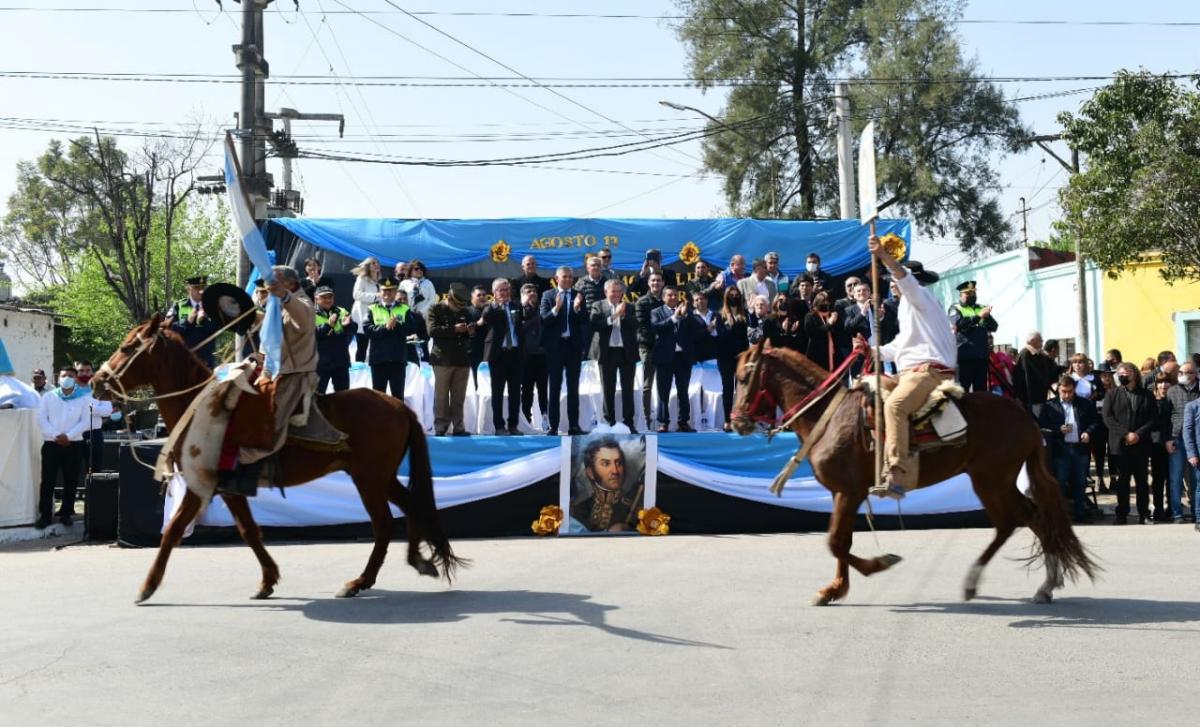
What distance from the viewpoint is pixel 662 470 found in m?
14.1

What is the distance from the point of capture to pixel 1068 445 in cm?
1541

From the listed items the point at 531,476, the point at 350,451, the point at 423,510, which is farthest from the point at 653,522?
the point at 350,451

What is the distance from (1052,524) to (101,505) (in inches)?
447

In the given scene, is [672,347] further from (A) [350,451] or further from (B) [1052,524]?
(B) [1052,524]

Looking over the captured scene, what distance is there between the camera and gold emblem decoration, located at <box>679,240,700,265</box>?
1852 cm

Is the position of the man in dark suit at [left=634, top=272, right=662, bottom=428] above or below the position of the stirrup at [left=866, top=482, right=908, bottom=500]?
above

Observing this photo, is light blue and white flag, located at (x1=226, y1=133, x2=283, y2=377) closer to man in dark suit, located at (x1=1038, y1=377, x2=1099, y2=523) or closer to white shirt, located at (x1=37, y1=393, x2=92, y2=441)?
white shirt, located at (x1=37, y1=393, x2=92, y2=441)

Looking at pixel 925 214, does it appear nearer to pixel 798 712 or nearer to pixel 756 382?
pixel 756 382

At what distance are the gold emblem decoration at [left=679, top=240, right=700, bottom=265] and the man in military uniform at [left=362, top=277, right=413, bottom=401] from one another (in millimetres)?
5650

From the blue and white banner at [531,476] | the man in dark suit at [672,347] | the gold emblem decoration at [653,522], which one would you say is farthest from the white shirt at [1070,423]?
the gold emblem decoration at [653,522]

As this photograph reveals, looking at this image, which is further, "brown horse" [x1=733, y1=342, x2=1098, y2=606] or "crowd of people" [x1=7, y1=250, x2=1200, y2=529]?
"crowd of people" [x1=7, y1=250, x2=1200, y2=529]

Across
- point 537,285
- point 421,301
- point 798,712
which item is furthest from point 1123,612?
point 421,301

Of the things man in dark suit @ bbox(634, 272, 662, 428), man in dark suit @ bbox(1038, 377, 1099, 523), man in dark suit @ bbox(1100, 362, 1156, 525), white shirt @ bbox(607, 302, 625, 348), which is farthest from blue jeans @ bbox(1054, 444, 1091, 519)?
white shirt @ bbox(607, 302, 625, 348)

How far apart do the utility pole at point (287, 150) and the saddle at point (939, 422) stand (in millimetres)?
15638
